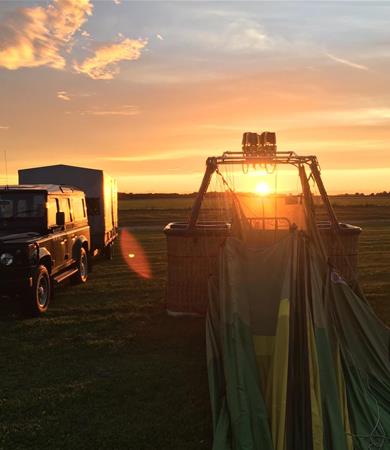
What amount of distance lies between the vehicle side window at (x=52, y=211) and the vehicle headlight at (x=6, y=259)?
1561mm

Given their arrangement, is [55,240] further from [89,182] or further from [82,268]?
[89,182]

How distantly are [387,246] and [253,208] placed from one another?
1239 cm

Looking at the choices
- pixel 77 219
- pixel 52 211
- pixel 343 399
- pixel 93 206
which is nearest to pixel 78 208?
pixel 77 219

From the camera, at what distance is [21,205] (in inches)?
404

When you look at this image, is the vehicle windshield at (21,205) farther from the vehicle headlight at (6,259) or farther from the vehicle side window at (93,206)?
the vehicle side window at (93,206)

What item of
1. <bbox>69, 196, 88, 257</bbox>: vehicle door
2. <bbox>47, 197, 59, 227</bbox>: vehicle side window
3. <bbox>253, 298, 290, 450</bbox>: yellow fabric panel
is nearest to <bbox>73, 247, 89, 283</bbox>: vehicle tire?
<bbox>69, 196, 88, 257</bbox>: vehicle door

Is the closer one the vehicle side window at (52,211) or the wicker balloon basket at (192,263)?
the wicker balloon basket at (192,263)

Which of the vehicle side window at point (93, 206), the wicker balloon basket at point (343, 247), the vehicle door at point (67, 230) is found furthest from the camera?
the vehicle side window at point (93, 206)

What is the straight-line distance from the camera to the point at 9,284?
28.3 ft

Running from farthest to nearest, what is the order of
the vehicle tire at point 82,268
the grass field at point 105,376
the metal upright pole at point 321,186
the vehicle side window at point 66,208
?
the vehicle tire at point 82,268 → the vehicle side window at point 66,208 → the metal upright pole at point 321,186 → the grass field at point 105,376

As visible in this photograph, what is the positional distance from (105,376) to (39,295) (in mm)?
3593

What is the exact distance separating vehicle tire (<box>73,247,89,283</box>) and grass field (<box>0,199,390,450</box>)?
1.50 metres

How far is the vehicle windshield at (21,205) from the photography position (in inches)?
400

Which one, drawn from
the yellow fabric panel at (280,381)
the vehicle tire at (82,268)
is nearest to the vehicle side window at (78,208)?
the vehicle tire at (82,268)
